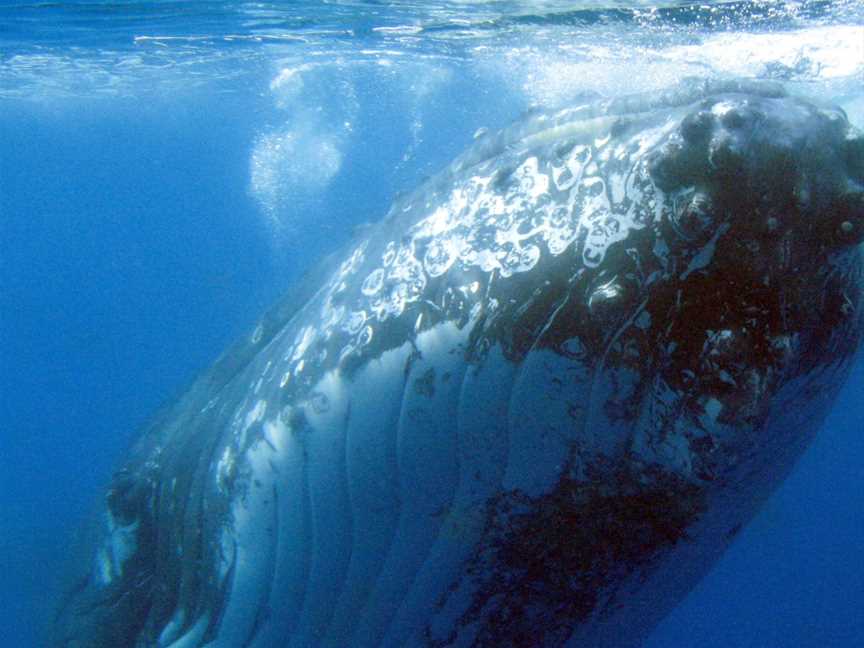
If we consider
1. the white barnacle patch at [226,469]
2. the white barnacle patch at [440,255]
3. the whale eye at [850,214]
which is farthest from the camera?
the white barnacle patch at [226,469]

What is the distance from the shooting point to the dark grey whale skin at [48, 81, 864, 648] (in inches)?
86.1

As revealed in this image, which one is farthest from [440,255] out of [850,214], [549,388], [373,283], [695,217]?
[850,214]

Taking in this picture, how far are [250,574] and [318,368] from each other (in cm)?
94

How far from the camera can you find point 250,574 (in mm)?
3100

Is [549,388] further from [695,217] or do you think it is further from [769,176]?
[769,176]

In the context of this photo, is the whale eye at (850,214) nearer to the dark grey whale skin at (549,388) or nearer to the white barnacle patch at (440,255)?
the dark grey whale skin at (549,388)

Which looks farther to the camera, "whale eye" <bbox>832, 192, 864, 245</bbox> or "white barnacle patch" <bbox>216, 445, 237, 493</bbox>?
"white barnacle patch" <bbox>216, 445, 237, 493</bbox>

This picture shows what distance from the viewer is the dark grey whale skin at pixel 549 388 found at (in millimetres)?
2188

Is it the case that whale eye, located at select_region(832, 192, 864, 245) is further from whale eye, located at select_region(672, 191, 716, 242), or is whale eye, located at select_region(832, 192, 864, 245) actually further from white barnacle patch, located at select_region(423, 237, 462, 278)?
white barnacle patch, located at select_region(423, 237, 462, 278)

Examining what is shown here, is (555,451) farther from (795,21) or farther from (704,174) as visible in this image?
(795,21)

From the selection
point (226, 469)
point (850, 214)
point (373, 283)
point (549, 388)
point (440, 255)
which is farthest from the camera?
point (226, 469)

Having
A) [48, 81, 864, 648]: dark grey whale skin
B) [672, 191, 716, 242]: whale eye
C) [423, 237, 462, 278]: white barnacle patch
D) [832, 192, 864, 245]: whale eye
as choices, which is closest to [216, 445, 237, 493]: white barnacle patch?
[48, 81, 864, 648]: dark grey whale skin

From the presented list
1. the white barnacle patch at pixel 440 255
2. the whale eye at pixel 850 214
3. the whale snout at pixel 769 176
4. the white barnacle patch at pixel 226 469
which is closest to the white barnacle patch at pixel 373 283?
the white barnacle patch at pixel 440 255

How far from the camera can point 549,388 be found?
2.38 m
